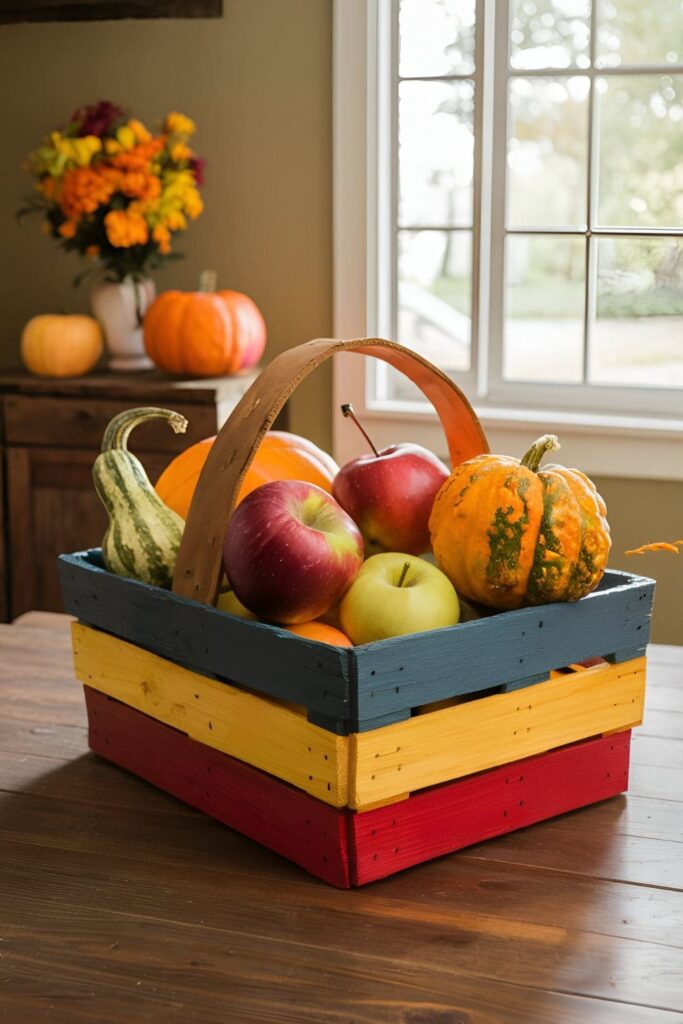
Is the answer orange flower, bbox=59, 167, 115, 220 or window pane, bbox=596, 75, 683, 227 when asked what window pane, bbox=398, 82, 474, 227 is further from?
orange flower, bbox=59, 167, 115, 220

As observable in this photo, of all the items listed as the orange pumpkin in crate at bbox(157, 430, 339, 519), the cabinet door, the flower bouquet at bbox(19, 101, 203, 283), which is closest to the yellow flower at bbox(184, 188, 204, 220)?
the flower bouquet at bbox(19, 101, 203, 283)

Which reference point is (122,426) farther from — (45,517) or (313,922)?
(45,517)

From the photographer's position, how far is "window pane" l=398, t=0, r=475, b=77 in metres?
2.88

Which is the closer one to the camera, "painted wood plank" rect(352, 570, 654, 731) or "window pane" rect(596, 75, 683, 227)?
"painted wood plank" rect(352, 570, 654, 731)

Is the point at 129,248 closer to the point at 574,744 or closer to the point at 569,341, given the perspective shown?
the point at 569,341

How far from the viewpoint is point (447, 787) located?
955 millimetres

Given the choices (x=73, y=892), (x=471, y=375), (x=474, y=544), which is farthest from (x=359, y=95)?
(x=73, y=892)

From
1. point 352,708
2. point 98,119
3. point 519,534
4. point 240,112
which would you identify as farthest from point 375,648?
point 240,112

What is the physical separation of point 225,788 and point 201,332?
74.7 inches

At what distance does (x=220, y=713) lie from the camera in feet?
3.28

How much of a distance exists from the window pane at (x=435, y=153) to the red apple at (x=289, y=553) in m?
2.16

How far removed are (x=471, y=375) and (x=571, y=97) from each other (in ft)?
2.30

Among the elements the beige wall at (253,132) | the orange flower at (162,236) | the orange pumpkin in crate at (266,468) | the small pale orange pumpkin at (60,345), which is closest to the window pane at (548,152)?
the beige wall at (253,132)

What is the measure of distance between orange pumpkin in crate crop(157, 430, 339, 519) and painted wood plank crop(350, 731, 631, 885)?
1.03 ft
